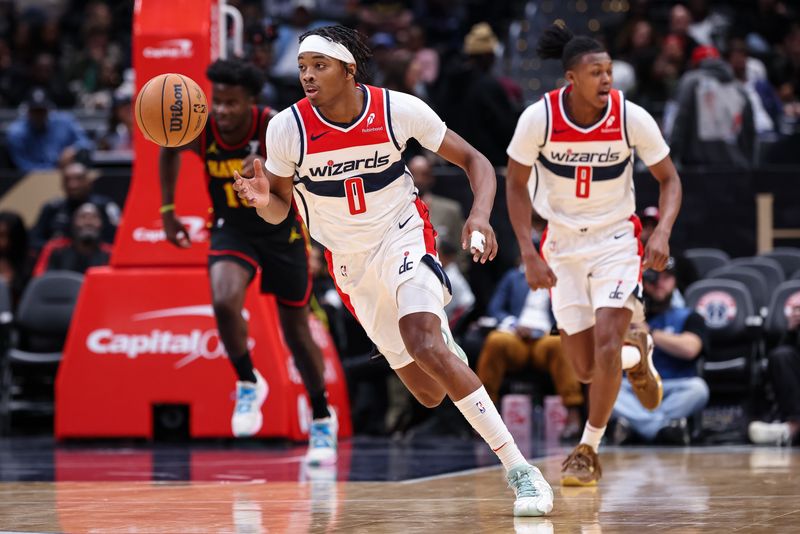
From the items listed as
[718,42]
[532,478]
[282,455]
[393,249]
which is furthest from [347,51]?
[718,42]

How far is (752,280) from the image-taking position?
38.9 ft

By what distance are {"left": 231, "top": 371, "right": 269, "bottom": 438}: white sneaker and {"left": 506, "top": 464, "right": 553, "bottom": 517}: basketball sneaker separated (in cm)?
310

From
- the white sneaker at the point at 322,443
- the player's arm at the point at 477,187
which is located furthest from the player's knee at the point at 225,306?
the player's arm at the point at 477,187

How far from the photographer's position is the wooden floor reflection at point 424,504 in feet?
18.7

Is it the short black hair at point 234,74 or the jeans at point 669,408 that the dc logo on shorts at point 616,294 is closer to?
the short black hair at point 234,74

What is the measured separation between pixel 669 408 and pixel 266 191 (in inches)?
215

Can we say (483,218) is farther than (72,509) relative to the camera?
No

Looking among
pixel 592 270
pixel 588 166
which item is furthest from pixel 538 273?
pixel 588 166

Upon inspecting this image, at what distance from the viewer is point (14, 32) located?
1977cm

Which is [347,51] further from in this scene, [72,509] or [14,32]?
[14,32]

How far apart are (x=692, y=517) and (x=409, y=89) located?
315 inches

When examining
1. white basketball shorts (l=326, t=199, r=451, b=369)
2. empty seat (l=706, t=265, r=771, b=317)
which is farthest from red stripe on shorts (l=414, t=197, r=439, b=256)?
empty seat (l=706, t=265, r=771, b=317)

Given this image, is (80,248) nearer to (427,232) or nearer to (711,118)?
(711,118)

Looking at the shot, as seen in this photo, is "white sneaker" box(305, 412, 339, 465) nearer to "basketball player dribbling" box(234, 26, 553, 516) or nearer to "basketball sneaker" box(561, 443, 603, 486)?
"basketball sneaker" box(561, 443, 603, 486)
